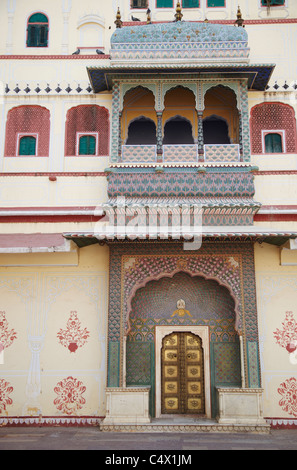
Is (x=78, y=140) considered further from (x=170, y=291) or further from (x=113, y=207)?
(x=170, y=291)

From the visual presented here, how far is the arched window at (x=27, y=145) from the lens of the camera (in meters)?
9.46

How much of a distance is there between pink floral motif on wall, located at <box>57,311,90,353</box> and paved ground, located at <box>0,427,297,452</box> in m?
1.44

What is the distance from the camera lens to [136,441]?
6.99 meters

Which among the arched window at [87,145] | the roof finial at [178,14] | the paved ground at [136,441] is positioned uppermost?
the roof finial at [178,14]

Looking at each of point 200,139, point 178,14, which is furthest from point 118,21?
point 200,139

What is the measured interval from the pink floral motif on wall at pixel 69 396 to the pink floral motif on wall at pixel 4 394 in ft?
2.80

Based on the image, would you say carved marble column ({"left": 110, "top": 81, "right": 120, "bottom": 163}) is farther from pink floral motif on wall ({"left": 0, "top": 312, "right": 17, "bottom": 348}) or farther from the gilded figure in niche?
pink floral motif on wall ({"left": 0, "top": 312, "right": 17, "bottom": 348})

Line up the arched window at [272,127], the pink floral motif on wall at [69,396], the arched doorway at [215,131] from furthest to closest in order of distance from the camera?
the arched doorway at [215,131], the arched window at [272,127], the pink floral motif on wall at [69,396]

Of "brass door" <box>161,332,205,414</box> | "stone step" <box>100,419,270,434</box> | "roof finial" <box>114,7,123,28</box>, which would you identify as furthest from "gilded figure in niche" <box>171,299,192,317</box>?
"roof finial" <box>114,7,123,28</box>

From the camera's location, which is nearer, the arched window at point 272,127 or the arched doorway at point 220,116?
the arched window at point 272,127

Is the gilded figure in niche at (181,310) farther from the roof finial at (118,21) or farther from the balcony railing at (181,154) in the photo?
the roof finial at (118,21)

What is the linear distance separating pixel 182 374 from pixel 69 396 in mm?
2101

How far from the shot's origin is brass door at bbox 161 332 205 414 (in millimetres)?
8438

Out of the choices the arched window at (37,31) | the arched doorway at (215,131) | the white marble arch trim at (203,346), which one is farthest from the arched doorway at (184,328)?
the arched window at (37,31)
